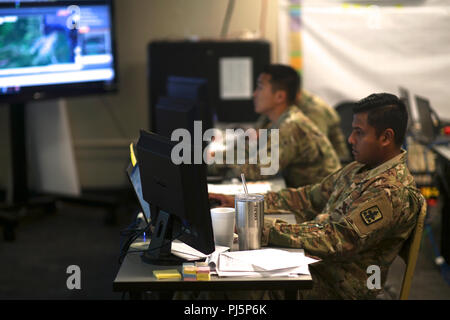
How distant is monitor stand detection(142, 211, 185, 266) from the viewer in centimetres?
214


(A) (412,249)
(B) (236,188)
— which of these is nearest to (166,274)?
(A) (412,249)

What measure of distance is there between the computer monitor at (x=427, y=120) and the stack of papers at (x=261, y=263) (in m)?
2.64

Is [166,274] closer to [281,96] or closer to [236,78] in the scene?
[281,96]

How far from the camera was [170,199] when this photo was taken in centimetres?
208

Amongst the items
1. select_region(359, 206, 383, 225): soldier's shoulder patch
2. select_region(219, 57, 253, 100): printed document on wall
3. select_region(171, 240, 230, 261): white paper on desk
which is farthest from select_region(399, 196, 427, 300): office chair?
select_region(219, 57, 253, 100): printed document on wall

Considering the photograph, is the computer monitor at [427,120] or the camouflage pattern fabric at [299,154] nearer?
the camouflage pattern fabric at [299,154]

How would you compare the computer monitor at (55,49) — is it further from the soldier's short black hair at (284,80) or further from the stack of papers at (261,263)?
the stack of papers at (261,263)

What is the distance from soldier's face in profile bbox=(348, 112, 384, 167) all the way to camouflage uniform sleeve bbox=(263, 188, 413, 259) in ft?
0.63

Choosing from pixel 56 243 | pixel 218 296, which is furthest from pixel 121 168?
pixel 218 296

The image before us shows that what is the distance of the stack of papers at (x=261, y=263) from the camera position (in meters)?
2.01

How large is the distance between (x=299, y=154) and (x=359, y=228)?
1.44 m

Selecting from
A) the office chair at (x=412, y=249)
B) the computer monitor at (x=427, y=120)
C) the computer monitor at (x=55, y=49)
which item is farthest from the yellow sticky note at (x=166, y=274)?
the computer monitor at (x=55, y=49)

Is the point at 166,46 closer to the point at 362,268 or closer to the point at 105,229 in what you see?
the point at 105,229

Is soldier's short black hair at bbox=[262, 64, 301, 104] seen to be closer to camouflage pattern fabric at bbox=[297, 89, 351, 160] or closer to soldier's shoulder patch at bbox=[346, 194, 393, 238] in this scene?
camouflage pattern fabric at bbox=[297, 89, 351, 160]
